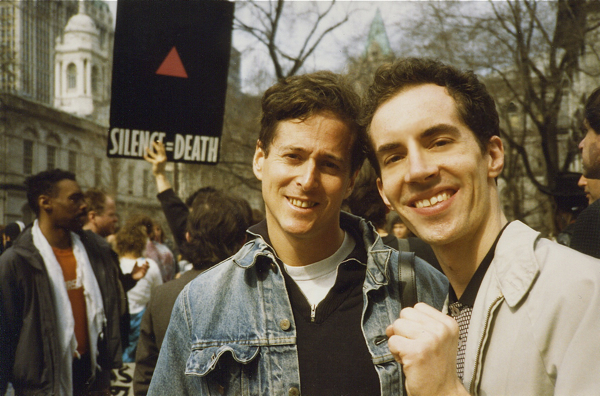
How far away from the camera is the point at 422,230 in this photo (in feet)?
5.95

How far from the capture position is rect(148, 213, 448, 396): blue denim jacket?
6.68 feet

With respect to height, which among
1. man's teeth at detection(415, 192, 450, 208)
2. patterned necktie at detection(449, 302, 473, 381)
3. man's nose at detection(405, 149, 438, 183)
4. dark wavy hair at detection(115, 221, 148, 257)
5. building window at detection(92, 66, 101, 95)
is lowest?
dark wavy hair at detection(115, 221, 148, 257)

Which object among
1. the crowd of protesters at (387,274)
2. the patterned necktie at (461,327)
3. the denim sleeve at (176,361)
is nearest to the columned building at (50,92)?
the denim sleeve at (176,361)

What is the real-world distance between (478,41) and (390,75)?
9687 millimetres

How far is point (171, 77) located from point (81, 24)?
684cm

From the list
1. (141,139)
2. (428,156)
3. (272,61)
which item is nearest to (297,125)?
(428,156)

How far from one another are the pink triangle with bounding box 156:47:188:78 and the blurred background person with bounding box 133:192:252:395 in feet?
4.18

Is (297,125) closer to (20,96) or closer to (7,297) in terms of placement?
(7,297)

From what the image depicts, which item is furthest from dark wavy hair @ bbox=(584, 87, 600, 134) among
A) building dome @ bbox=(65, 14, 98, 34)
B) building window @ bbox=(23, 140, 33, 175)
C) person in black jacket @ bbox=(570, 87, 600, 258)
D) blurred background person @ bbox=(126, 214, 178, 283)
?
building dome @ bbox=(65, 14, 98, 34)

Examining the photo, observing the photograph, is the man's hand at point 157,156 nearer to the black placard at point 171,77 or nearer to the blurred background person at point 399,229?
the black placard at point 171,77

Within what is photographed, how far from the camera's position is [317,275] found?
2.30 metres

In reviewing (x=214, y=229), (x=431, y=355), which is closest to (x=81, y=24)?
(x=214, y=229)

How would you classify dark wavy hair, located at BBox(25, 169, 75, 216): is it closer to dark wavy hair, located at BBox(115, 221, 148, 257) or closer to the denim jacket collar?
dark wavy hair, located at BBox(115, 221, 148, 257)

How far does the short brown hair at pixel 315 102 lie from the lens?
2342mm
